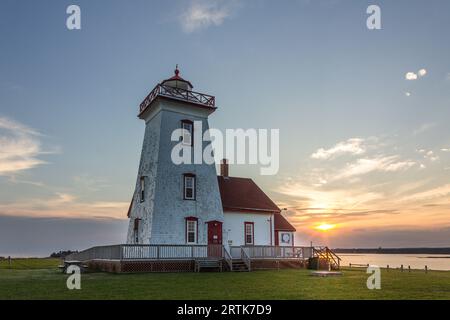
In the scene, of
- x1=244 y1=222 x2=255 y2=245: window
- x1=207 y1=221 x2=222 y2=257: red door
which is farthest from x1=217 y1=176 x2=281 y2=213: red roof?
x1=207 y1=221 x2=222 y2=257: red door

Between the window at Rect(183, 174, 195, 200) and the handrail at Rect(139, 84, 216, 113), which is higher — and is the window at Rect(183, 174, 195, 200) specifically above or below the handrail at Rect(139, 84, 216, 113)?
below

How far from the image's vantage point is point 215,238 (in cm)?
2805

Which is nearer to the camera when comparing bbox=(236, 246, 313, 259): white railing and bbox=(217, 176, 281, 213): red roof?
bbox=(236, 246, 313, 259): white railing

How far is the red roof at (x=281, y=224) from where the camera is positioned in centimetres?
3309

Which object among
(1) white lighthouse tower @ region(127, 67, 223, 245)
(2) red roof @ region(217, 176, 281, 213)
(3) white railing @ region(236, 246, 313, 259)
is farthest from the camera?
(2) red roof @ region(217, 176, 281, 213)

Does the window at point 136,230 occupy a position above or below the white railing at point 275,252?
above

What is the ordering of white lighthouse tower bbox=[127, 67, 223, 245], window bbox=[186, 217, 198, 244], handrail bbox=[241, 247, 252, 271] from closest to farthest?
1. handrail bbox=[241, 247, 252, 271]
2. white lighthouse tower bbox=[127, 67, 223, 245]
3. window bbox=[186, 217, 198, 244]

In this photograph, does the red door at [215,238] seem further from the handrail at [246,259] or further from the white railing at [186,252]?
the handrail at [246,259]

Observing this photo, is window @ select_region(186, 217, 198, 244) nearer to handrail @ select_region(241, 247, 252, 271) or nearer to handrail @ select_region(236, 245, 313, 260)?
handrail @ select_region(241, 247, 252, 271)

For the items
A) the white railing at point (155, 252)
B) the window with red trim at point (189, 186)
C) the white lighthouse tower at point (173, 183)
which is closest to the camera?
the white railing at point (155, 252)

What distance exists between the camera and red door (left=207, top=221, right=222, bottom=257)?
2697 centimetres

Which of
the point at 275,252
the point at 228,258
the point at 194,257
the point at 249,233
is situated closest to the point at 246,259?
the point at 228,258

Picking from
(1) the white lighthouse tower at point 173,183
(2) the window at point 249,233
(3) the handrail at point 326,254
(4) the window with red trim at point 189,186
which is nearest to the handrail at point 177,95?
(1) the white lighthouse tower at point 173,183
